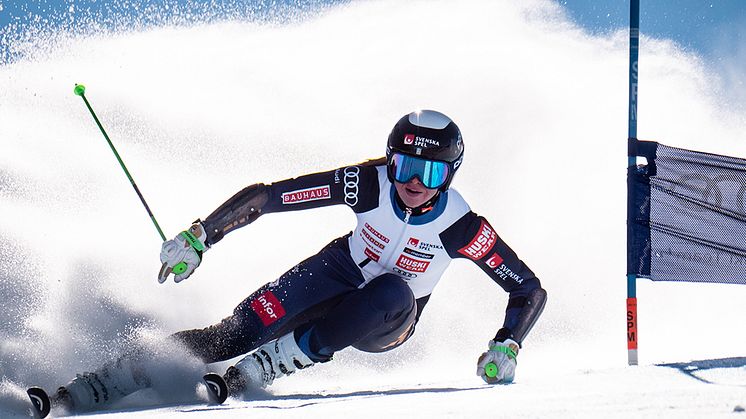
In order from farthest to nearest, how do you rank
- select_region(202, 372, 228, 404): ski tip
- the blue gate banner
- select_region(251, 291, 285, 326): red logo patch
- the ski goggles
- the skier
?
the blue gate banner, select_region(251, 291, 285, 326): red logo patch, the ski goggles, the skier, select_region(202, 372, 228, 404): ski tip

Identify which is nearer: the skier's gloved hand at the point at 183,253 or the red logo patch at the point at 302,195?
the skier's gloved hand at the point at 183,253

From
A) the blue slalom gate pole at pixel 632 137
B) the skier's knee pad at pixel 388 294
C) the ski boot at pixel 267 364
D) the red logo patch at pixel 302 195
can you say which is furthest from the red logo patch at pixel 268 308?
the blue slalom gate pole at pixel 632 137

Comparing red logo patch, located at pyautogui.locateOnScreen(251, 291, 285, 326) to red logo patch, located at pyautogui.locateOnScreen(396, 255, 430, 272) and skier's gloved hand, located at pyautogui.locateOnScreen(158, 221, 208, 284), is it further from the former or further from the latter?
red logo patch, located at pyautogui.locateOnScreen(396, 255, 430, 272)

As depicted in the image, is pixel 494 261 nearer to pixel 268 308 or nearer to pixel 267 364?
pixel 268 308

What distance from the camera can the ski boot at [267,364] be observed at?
4062 mm

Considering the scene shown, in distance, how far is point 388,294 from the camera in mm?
4113

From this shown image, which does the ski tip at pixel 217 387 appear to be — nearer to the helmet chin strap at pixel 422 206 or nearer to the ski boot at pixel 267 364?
the ski boot at pixel 267 364

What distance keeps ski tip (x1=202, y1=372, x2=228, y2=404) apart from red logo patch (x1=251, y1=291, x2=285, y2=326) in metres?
0.68

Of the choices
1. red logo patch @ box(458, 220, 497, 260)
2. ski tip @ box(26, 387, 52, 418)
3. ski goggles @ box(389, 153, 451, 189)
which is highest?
ski goggles @ box(389, 153, 451, 189)

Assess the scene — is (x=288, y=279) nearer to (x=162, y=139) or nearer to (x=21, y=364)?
(x=21, y=364)

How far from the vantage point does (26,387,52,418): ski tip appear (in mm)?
3738

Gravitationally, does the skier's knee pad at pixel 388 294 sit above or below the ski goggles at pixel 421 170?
below

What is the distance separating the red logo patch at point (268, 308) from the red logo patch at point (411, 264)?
0.63 metres

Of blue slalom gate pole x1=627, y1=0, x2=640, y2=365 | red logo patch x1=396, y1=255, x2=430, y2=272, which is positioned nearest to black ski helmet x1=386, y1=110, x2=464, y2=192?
red logo patch x1=396, y1=255, x2=430, y2=272
